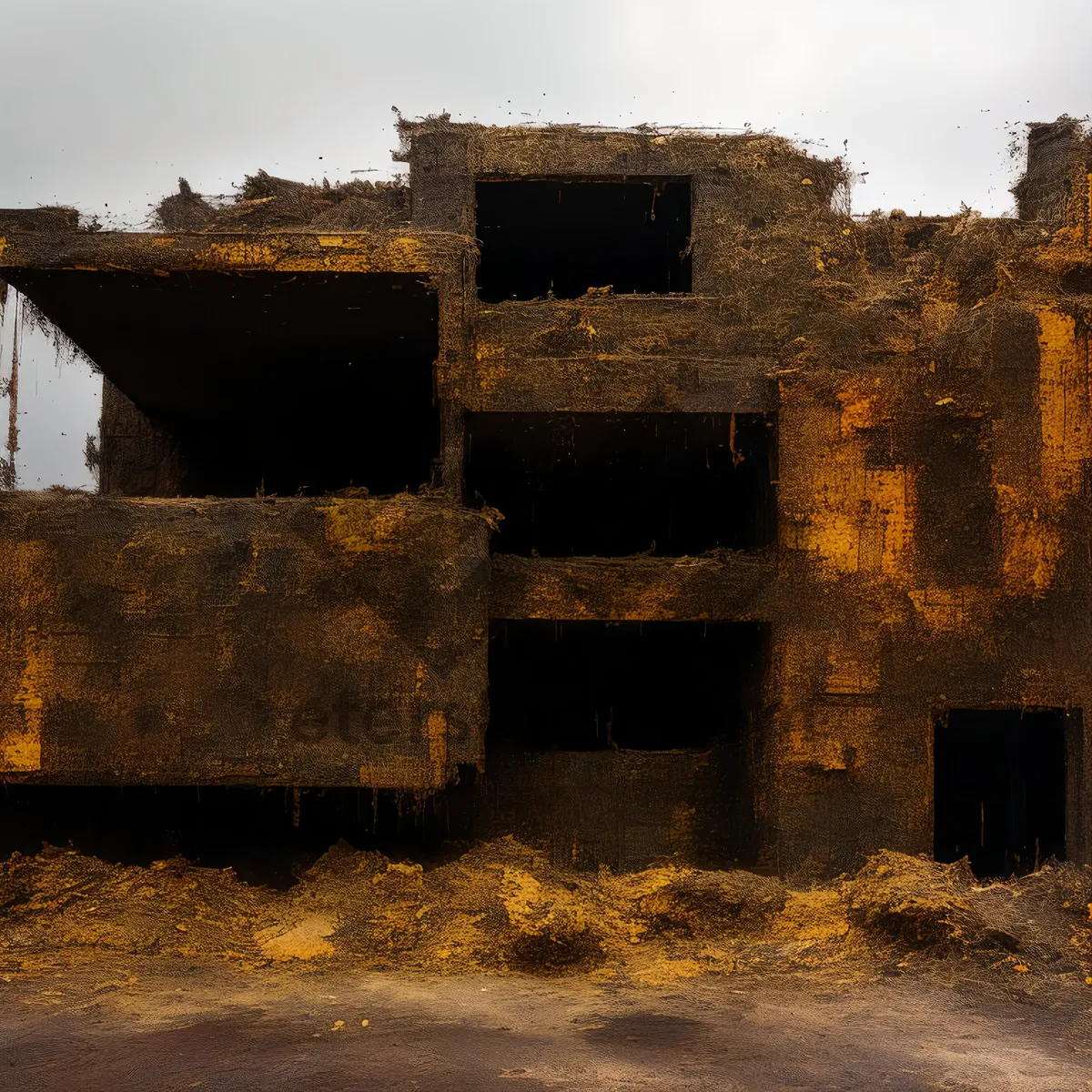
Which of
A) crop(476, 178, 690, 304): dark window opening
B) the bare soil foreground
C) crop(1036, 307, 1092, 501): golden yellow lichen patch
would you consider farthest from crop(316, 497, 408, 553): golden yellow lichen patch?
crop(1036, 307, 1092, 501): golden yellow lichen patch

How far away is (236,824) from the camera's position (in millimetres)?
9539

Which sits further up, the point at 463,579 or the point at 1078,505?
the point at 1078,505

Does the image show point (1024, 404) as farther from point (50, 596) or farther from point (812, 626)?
point (50, 596)

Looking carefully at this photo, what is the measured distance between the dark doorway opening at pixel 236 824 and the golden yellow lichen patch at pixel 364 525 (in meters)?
2.44

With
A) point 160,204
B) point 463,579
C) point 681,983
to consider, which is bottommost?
point 681,983

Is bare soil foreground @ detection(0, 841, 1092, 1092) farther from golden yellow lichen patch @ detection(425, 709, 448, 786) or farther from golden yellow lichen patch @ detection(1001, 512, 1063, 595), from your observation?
golden yellow lichen patch @ detection(1001, 512, 1063, 595)

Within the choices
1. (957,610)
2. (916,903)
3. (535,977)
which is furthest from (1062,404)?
(535,977)

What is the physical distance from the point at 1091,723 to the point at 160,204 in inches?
394

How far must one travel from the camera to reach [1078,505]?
852 cm

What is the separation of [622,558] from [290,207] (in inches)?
187

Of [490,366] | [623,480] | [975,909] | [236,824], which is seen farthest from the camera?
[623,480]

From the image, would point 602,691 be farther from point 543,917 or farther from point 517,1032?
point 517,1032

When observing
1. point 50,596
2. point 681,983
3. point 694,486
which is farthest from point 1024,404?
point 50,596

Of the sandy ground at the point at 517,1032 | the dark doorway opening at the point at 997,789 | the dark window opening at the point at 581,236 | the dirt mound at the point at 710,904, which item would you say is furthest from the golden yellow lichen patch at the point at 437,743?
the dark doorway opening at the point at 997,789
